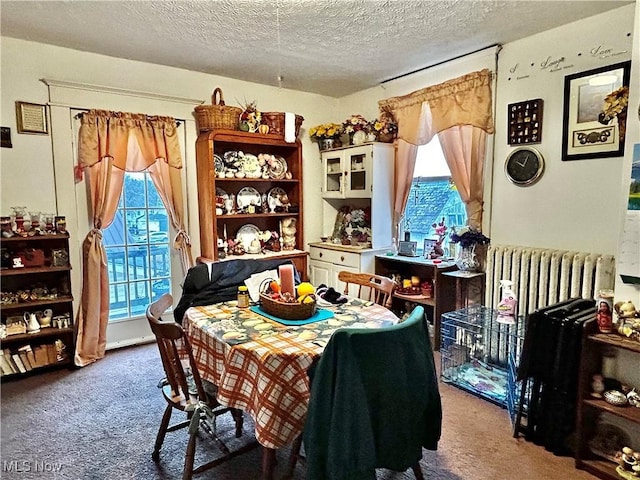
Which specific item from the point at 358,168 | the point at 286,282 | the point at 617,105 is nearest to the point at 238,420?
the point at 286,282

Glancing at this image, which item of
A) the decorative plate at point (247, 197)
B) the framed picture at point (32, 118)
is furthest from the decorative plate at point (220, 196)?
the framed picture at point (32, 118)

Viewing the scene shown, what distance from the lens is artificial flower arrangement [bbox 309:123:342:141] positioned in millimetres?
4176

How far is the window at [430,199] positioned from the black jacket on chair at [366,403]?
7.58 ft

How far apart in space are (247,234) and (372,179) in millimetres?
1359

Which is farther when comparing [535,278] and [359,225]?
[359,225]

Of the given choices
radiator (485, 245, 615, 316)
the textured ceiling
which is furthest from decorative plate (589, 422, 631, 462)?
the textured ceiling

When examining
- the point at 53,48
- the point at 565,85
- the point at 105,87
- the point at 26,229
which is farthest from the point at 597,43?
the point at 26,229

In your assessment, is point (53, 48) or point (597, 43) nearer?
point (597, 43)

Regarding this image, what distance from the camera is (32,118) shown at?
9.82 feet

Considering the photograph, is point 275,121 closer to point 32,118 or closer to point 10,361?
point 32,118

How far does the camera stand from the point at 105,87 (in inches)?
128

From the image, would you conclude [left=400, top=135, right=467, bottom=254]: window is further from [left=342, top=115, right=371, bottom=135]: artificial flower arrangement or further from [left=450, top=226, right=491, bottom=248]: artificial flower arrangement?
[left=342, top=115, right=371, bottom=135]: artificial flower arrangement

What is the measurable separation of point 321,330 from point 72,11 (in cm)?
245

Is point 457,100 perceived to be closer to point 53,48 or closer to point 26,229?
point 53,48
